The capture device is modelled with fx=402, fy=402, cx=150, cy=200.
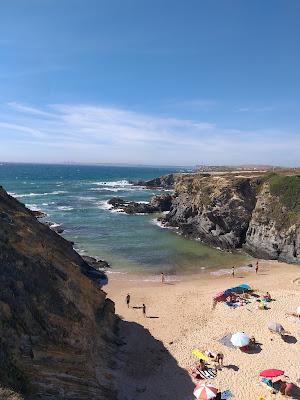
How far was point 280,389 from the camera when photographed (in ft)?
60.8

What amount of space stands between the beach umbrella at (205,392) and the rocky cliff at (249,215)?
83.8 ft

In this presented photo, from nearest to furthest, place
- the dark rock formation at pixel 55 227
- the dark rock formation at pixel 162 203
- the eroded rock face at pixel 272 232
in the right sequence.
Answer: the eroded rock face at pixel 272 232, the dark rock formation at pixel 55 227, the dark rock formation at pixel 162 203

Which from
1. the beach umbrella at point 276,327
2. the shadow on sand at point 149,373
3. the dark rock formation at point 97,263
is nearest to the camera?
the shadow on sand at point 149,373

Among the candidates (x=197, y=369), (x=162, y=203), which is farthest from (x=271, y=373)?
(x=162, y=203)

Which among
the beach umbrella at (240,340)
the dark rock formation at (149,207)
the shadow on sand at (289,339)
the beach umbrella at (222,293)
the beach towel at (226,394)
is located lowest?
the beach towel at (226,394)

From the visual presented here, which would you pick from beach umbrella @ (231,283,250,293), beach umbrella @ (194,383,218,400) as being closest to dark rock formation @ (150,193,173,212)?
beach umbrella @ (231,283,250,293)

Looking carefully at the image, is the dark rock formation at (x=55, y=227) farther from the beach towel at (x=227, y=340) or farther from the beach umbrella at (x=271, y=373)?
the beach umbrella at (x=271, y=373)

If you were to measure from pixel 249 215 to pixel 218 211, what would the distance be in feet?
12.8

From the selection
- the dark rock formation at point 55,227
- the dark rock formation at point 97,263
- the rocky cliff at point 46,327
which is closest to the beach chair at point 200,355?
the rocky cliff at point 46,327

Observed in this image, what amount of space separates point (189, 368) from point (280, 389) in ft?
14.7

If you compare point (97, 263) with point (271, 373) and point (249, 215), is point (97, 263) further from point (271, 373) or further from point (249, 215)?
point (271, 373)

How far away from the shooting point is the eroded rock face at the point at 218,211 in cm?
4866

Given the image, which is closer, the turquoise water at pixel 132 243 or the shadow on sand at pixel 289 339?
the shadow on sand at pixel 289 339

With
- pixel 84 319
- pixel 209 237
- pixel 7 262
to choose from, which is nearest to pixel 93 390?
pixel 84 319
